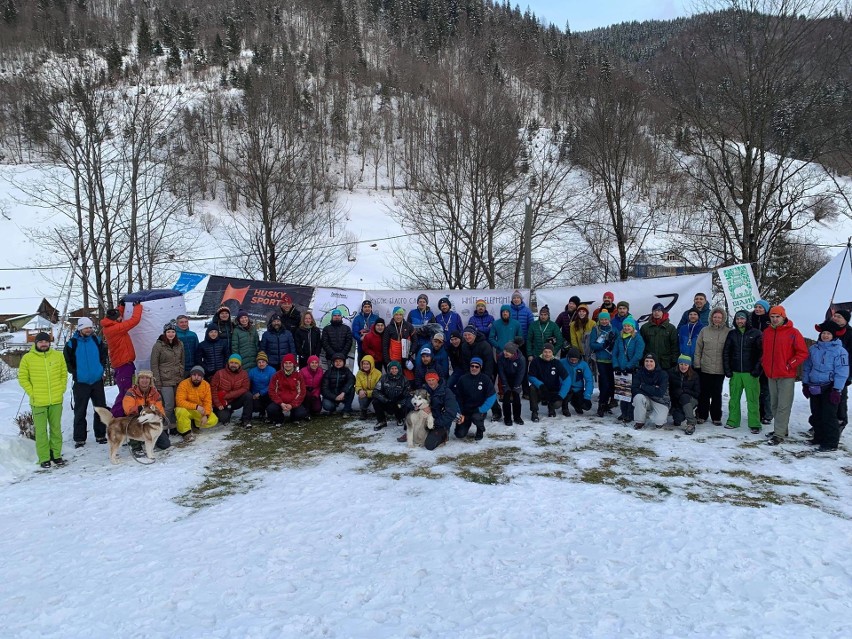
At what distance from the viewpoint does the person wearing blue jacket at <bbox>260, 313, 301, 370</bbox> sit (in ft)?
27.2

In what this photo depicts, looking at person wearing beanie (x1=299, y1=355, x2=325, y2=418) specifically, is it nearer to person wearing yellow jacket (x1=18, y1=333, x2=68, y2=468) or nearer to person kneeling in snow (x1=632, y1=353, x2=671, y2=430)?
person wearing yellow jacket (x1=18, y1=333, x2=68, y2=468)

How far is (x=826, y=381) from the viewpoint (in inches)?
245

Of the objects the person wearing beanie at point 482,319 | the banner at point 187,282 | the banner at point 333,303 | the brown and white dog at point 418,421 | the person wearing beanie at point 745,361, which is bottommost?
the brown and white dog at point 418,421

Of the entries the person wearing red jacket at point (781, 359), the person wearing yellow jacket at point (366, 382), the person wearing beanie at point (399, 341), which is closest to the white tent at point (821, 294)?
the person wearing red jacket at point (781, 359)

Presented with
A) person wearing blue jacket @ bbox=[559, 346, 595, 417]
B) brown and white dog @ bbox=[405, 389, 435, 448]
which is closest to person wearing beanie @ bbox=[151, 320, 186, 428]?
brown and white dog @ bbox=[405, 389, 435, 448]

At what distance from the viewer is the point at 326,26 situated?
83.3 metres

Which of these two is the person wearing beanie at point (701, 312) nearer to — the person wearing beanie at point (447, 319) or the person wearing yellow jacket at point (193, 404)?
the person wearing beanie at point (447, 319)

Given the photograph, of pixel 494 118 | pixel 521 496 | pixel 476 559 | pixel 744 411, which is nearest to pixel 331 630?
pixel 476 559

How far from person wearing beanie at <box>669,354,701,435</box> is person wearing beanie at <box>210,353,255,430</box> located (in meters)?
5.73

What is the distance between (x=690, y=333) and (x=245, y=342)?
693 centimetres

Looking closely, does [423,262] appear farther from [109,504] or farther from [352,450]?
[109,504]

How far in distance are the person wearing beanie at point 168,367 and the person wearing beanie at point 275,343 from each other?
1257 millimetres

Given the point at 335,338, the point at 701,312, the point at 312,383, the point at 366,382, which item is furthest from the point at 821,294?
the point at 312,383

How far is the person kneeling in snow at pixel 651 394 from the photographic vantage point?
7.39 m
